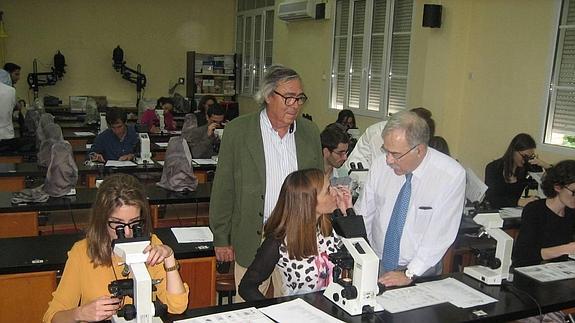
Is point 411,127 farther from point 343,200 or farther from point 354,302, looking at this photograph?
point 354,302

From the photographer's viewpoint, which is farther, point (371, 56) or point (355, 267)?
point (371, 56)

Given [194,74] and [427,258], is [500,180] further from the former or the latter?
[194,74]

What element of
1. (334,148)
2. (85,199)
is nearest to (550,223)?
(334,148)

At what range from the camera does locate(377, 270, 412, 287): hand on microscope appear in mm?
2189

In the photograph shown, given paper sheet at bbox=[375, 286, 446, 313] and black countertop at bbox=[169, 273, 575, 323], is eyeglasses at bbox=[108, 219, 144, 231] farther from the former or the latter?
paper sheet at bbox=[375, 286, 446, 313]

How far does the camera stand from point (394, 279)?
2.21 meters

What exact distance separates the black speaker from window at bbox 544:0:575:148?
1250 mm

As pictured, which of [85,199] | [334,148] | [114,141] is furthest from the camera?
[114,141]

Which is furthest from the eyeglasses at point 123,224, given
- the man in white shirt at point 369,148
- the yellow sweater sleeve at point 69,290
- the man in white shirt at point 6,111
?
the man in white shirt at point 6,111

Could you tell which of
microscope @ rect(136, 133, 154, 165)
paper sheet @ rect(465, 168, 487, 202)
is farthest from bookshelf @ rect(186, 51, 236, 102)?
paper sheet @ rect(465, 168, 487, 202)

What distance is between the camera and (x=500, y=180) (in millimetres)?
4422

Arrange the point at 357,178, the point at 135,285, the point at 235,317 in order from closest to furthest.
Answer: the point at 135,285 < the point at 235,317 < the point at 357,178

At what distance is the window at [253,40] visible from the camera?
33.8 feet

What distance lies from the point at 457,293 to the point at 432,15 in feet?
13.5
